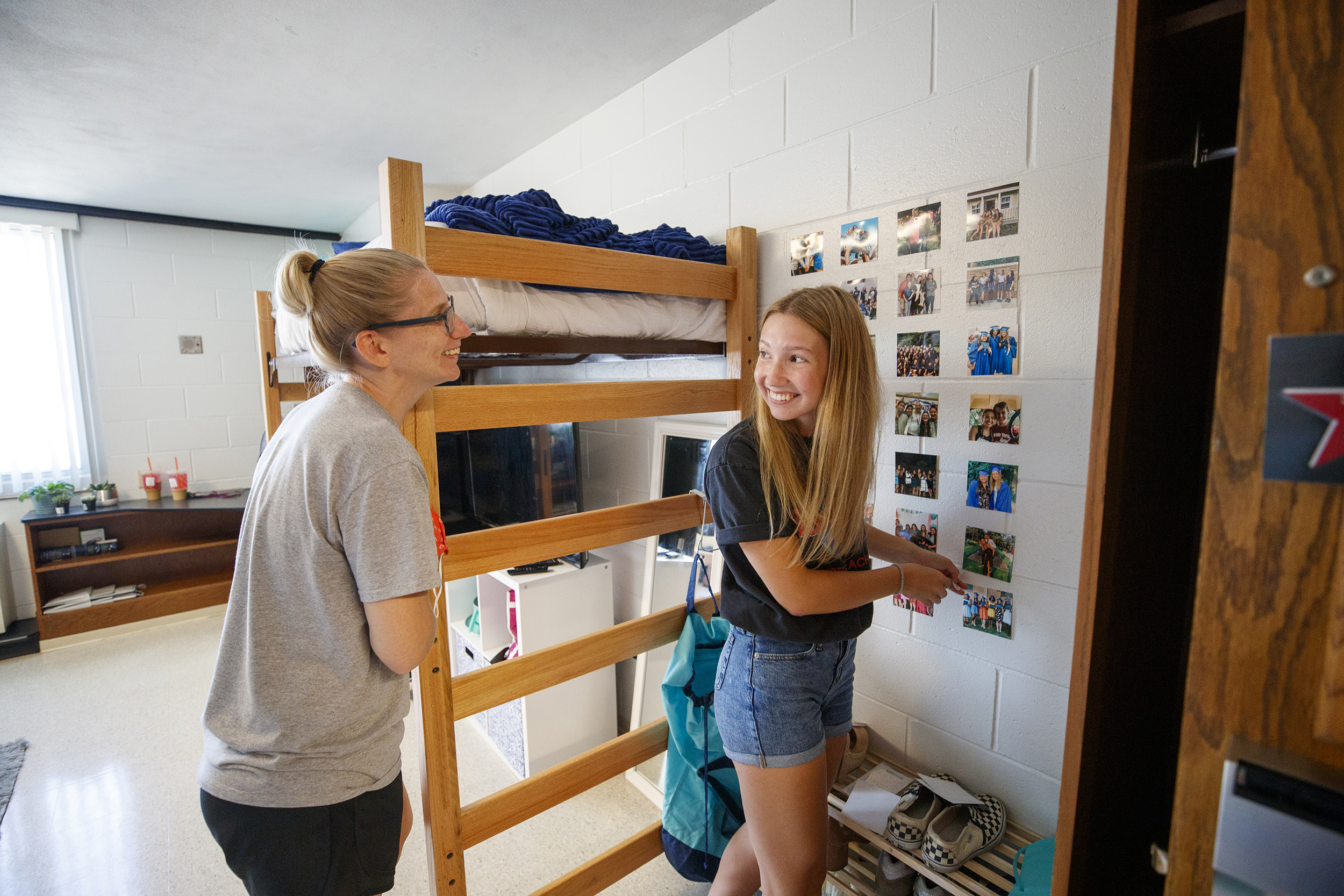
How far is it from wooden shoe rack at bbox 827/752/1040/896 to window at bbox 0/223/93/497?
189 inches

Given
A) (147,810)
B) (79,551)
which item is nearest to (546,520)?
(147,810)

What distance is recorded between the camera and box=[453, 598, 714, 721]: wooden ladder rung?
133 centimetres

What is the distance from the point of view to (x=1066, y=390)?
1.21 metres

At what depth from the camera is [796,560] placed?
42.6 inches

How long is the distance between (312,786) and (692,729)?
0.89m

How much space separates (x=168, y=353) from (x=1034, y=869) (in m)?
5.16

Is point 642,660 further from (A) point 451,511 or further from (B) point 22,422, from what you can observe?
(B) point 22,422

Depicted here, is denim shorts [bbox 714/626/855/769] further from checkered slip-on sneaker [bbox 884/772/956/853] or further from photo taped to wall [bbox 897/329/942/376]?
photo taped to wall [bbox 897/329/942/376]

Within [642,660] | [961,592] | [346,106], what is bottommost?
[642,660]

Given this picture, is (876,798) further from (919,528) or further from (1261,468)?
(1261,468)

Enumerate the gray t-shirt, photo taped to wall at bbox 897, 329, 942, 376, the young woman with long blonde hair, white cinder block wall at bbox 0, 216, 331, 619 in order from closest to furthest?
the gray t-shirt
the young woman with long blonde hair
photo taped to wall at bbox 897, 329, 942, 376
white cinder block wall at bbox 0, 216, 331, 619

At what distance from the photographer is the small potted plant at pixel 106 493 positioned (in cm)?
379

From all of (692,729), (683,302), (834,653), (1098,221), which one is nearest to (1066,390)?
(1098,221)

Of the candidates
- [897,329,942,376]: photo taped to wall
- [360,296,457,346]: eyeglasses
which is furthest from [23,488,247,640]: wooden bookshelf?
[897,329,942,376]: photo taped to wall
